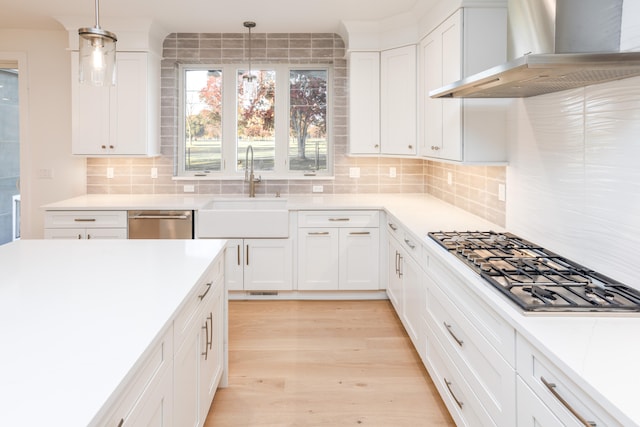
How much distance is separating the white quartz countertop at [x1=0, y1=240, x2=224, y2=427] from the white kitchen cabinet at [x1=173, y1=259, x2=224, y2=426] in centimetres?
11

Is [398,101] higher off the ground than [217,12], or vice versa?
[217,12]

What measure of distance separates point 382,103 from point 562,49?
2.55m

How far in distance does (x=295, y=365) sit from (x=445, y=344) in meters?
1.07

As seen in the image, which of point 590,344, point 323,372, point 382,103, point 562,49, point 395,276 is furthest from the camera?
point 382,103

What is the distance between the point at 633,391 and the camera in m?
1.04

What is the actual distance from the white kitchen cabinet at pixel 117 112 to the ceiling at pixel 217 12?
0.38m

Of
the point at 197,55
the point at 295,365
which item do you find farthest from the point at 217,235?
the point at 197,55

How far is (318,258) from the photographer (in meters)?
4.27

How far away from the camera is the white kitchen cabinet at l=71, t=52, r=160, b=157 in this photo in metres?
4.31

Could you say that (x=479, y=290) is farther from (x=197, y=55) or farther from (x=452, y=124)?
(x=197, y=55)

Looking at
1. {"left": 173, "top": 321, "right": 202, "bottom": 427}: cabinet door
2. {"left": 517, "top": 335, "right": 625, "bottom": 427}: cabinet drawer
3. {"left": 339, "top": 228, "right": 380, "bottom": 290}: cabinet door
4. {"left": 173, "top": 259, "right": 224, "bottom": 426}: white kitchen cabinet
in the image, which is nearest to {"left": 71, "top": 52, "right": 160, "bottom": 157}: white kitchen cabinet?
{"left": 339, "top": 228, "right": 380, "bottom": 290}: cabinet door

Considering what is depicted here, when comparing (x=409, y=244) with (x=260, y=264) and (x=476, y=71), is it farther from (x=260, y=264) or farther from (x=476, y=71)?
(x=260, y=264)

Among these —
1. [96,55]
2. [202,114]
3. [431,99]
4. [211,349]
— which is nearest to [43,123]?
[202,114]

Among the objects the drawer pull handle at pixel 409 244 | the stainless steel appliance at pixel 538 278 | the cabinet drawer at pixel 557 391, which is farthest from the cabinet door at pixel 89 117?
the cabinet drawer at pixel 557 391
